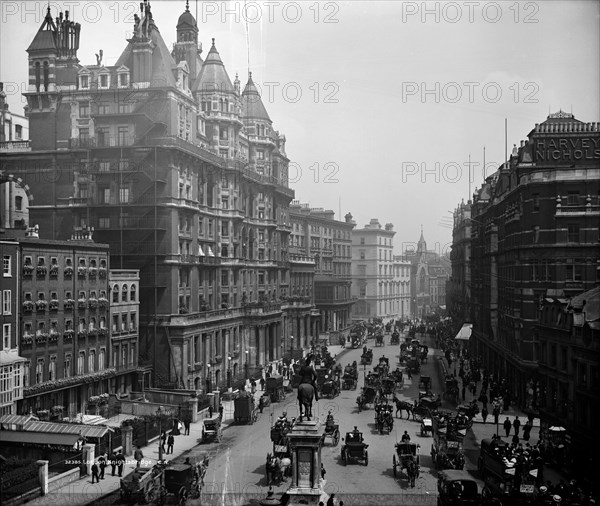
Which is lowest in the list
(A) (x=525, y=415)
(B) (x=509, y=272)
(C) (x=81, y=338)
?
(A) (x=525, y=415)

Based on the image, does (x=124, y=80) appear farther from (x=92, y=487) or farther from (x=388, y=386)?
(x=92, y=487)

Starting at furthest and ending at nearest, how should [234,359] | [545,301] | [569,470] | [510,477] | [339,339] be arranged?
[339,339] → [234,359] → [545,301] → [569,470] → [510,477]

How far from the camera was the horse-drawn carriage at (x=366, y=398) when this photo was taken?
53.4m

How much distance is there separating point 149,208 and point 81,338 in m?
14.0

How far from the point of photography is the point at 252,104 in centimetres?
9469

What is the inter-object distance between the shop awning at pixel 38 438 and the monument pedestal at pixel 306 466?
44.5ft

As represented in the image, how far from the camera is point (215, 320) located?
225ft

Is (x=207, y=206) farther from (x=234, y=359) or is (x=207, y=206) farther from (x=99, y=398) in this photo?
(x=99, y=398)

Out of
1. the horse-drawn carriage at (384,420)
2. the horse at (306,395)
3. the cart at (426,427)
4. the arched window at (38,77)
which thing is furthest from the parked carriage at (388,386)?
the arched window at (38,77)

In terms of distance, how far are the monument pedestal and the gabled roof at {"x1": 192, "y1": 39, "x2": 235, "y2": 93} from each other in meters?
54.3

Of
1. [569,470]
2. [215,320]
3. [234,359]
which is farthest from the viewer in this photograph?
[234,359]

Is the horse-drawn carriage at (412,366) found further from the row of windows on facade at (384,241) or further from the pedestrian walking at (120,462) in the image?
the row of windows on facade at (384,241)

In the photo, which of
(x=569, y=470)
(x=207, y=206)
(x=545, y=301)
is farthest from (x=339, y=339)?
(x=569, y=470)

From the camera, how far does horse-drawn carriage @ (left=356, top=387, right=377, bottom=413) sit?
53.4 meters
